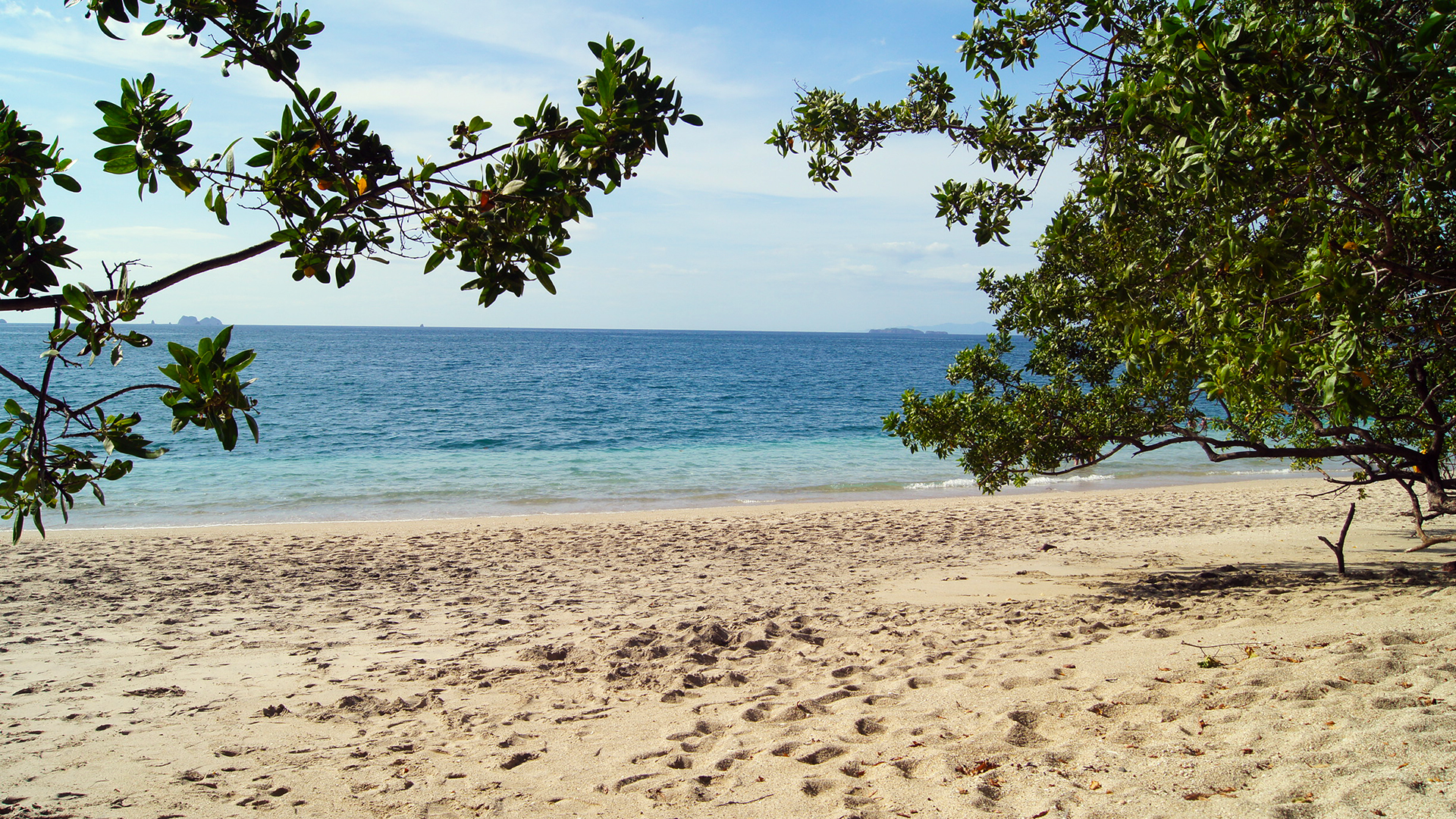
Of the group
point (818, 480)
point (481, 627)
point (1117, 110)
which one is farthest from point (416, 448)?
point (1117, 110)

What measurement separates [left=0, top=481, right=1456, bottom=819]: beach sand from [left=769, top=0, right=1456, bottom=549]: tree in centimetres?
164

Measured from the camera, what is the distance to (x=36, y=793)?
4547 mm

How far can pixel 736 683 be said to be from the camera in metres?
6.16

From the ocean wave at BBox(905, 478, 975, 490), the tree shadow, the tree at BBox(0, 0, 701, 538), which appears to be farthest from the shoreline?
the tree at BBox(0, 0, 701, 538)

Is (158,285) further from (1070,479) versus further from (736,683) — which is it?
(1070,479)

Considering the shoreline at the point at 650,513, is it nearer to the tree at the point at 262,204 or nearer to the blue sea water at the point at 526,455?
the blue sea water at the point at 526,455

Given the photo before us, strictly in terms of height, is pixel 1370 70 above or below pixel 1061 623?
above

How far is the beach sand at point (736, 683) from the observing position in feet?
13.8

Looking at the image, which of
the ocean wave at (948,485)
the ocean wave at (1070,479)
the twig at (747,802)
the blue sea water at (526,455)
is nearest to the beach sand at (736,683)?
the twig at (747,802)

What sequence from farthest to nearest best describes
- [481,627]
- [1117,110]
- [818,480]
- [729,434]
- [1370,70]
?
[729,434] < [818,480] < [481,627] < [1117,110] < [1370,70]

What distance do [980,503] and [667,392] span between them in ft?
113

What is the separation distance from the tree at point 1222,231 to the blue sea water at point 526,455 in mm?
10395

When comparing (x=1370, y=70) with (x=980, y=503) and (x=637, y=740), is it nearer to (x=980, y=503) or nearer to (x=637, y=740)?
(x=637, y=740)

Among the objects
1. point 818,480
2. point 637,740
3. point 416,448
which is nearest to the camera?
point 637,740
